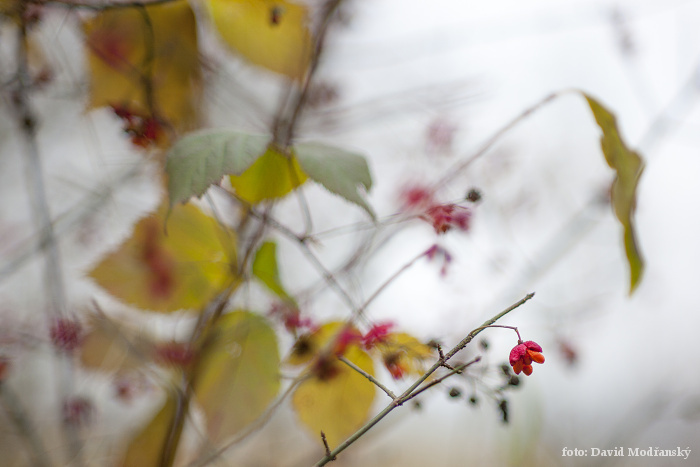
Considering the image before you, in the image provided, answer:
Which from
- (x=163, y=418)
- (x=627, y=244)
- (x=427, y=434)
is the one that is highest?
(x=627, y=244)

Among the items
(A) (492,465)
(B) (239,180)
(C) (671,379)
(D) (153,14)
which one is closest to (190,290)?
(B) (239,180)

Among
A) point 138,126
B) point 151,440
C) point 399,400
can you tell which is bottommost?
point 151,440

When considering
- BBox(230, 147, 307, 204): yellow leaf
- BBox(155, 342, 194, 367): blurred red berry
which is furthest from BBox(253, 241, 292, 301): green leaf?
BBox(155, 342, 194, 367): blurred red berry

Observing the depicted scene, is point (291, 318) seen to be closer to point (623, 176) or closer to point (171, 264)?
point (171, 264)

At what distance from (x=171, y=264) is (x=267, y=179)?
98 mm

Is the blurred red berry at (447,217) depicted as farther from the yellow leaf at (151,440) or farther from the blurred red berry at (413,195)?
the yellow leaf at (151,440)

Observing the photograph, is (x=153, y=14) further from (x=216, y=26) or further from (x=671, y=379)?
(x=671, y=379)

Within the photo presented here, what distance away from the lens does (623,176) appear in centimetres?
26

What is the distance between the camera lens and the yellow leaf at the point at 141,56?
12.9 inches

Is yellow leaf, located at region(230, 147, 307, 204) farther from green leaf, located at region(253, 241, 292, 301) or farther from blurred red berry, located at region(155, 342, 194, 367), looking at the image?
blurred red berry, located at region(155, 342, 194, 367)

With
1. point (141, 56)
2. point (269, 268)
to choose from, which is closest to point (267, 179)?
point (269, 268)

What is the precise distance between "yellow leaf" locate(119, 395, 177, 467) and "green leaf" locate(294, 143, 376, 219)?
210 millimetres

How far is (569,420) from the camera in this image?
835mm

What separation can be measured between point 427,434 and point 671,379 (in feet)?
1.63
